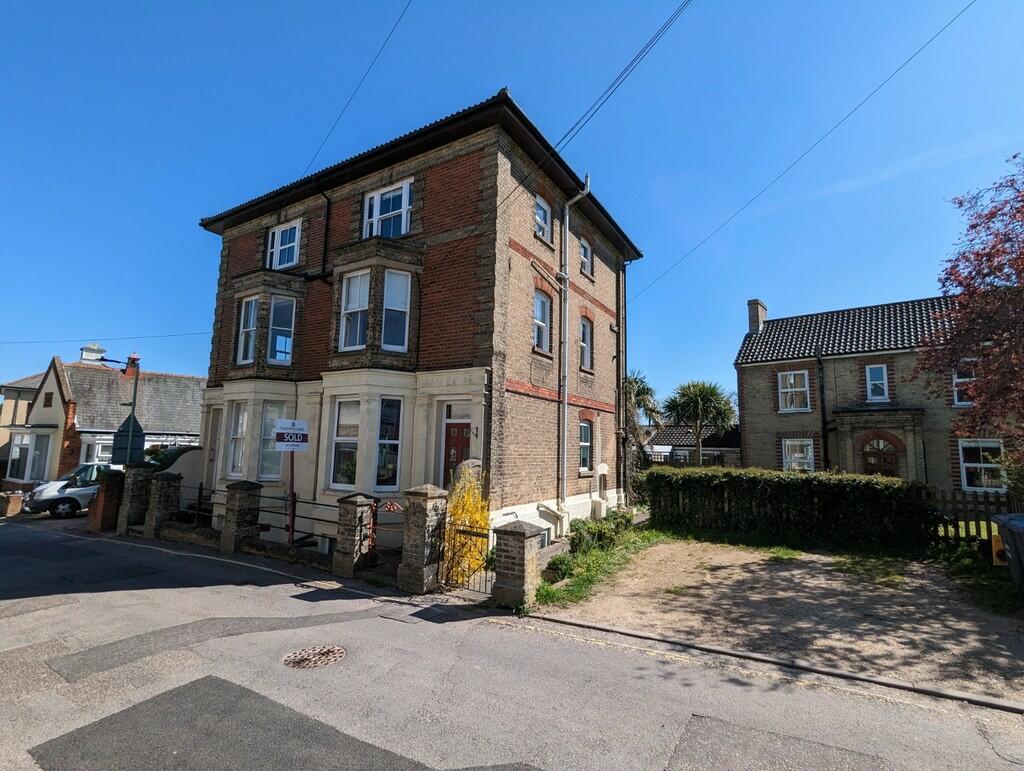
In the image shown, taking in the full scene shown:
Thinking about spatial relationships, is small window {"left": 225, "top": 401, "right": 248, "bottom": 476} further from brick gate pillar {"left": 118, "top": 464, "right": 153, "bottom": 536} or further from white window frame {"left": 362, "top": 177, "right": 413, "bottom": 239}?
white window frame {"left": 362, "top": 177, "right": 413, "bottom": 239}

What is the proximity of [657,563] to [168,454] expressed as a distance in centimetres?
1661

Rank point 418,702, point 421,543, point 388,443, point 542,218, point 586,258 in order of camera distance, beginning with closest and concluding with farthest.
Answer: point 418,702 < point 421,543 < point 388,443 < point 542,218 < point 586,258

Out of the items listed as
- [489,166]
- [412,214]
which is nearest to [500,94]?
[489,166]

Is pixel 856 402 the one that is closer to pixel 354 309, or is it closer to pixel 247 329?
pixel 354 309

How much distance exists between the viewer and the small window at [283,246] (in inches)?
608

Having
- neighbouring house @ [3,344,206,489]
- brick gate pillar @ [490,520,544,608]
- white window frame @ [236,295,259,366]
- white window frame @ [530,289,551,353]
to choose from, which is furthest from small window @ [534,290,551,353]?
neighbouring house @ [3,344,206,489]

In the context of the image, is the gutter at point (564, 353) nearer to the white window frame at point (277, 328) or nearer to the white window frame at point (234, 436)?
the white window frame at point (277, 328)

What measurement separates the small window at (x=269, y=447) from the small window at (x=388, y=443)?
13.1ft

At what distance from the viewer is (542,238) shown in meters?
13.5

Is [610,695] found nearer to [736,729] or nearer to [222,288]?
[736,729]

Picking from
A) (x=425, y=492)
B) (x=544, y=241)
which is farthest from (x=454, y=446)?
(x=544, y=241)

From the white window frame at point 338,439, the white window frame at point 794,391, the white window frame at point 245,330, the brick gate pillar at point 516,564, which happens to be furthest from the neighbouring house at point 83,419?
the white window frame at point 794,391

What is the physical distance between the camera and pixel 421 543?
8086 mm

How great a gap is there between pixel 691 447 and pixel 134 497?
33.2 metres
